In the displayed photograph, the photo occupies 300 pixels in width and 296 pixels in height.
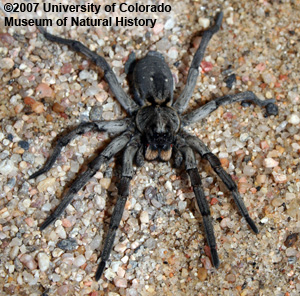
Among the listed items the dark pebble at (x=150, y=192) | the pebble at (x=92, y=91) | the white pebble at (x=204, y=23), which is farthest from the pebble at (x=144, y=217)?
the white pebble at (x=204, y=23)

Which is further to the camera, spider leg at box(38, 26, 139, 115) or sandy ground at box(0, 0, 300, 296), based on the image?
spider leg at box(38, 26, 139, 115)

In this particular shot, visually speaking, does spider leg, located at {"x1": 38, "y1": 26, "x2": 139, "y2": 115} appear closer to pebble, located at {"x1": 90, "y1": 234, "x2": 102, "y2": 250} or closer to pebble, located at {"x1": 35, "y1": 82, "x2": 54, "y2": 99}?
pebble, located at {"x1": 35, "y1": 82, "x2": 54, "y2": 99}

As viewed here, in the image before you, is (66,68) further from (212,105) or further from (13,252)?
(13,252)

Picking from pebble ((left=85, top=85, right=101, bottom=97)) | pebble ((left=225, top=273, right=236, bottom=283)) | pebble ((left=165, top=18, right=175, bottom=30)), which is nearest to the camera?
pebble ((left=225, top=273, right=236, bottom=283))

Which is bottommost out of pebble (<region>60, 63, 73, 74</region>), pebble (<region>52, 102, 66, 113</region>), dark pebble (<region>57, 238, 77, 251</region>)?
dark pebble (<region>57, 238, 77, 251</region>)

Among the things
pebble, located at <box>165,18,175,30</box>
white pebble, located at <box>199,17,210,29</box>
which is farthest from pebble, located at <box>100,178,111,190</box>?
white pebble, located at <box>199,17,210,29</box>

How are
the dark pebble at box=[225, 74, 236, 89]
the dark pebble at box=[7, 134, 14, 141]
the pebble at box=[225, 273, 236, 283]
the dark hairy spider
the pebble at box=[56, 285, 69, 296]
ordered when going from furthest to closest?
the dark pebble at box=[225, 74, 236, 89]
the dark pebble at box=[7, 134, 14, 141]
the dark hairy spider
the pebble at box=[225, 273, 236, 283]
the pebble at box=[56, 285, 69, 296]

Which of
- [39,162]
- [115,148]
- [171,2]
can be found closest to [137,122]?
[115,148]

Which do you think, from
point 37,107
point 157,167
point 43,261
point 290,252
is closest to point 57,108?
point 37,107

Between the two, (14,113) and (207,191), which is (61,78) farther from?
(207,191)
